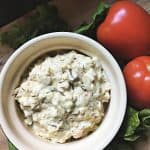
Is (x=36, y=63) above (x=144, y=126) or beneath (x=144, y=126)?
above

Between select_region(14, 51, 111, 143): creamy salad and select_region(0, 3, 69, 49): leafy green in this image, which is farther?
select_region(0, 3, 69, 49): leafy green

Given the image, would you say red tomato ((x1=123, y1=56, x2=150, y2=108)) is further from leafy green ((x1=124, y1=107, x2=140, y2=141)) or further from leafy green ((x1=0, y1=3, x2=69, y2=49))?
leafy green ((x1=0, y1=3, x2=69, y2=49))

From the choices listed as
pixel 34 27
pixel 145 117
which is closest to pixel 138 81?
pixel 145 117

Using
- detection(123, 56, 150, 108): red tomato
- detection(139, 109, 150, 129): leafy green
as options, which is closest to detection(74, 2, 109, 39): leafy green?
detection(123, 56, 150, 108): red tomato

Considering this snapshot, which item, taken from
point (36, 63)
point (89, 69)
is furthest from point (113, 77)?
point (36, 63)

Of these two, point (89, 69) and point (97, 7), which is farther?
point (97, 7)

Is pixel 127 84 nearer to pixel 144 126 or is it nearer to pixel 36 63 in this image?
pixel 144 126
